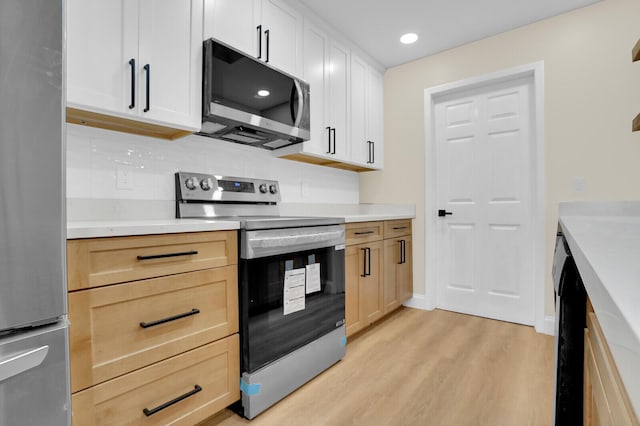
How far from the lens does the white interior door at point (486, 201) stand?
8.95ft

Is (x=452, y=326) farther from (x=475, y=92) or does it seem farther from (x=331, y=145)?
(x=475, y=92)

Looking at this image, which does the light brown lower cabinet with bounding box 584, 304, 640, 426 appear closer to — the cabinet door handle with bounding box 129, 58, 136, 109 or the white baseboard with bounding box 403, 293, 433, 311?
the cabinet door handle with bounding box 129, 58, 136, 109

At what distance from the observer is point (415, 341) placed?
239 cm

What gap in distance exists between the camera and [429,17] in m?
2.52

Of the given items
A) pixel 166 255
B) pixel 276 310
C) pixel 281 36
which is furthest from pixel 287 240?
pixel 281 36

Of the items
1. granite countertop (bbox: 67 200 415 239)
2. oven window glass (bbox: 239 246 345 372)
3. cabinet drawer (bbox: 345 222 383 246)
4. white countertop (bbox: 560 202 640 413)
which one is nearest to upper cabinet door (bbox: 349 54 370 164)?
granite countertop (bbox: 67 200 415 239)

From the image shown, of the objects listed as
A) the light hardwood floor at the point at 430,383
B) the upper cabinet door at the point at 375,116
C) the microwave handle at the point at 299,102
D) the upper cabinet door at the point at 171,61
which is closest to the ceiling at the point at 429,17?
the upper cabinet door at the point at 375,116

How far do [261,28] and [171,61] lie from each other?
67 cm

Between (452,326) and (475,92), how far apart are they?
204 cm

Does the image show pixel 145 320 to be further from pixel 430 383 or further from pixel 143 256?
pixel 430 383

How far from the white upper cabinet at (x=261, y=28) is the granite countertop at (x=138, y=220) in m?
0.98

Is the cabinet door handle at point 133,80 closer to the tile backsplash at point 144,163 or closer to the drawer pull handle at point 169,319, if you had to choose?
the tile backsplash at point 144,163

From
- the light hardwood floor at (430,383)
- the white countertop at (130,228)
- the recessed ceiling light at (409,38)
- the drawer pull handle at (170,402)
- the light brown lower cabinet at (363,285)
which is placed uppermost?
the recessed ceiling light at (409,38)

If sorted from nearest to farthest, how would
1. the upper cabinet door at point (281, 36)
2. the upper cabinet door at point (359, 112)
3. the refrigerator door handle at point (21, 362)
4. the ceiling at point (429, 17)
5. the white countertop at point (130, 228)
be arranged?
the refrigerator door handle at point (21, 362)
the white countertop at point (130, 228)
the upper cabinet door at point (281, 36)
the ceiling at point (429, 17)
the upper cabinet door at point (359, 112)
